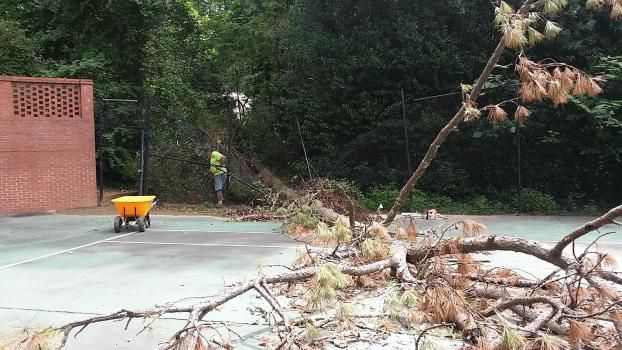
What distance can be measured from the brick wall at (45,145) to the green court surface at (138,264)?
1214 mm

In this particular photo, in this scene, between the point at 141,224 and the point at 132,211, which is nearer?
the point at 132,211

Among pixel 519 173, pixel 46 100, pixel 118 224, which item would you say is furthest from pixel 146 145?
pixel 519 173

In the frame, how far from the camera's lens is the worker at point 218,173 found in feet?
44.9

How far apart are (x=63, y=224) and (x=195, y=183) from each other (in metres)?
3.89

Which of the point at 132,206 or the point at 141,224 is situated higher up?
the point at 132,206

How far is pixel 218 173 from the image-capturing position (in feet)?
45.0

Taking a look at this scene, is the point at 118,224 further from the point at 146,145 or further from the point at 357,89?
the point at 357,89

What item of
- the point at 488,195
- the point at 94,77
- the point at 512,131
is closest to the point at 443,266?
the point at 512,131

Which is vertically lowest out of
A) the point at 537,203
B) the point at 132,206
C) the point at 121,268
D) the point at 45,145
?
the point at 121,268

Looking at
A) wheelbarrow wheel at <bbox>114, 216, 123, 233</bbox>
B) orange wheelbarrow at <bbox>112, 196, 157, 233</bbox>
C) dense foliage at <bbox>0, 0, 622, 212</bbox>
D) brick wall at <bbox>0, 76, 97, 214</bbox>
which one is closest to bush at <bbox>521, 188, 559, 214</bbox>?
dense foliage at <bbox>0, 0, 622, 212</bbox>

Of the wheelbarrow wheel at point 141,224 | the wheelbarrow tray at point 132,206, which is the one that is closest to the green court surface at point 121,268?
the wheelbarrow wheel at point 141,224

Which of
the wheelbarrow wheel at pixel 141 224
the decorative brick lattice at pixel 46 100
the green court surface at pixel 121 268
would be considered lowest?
the green court surface at pixel 121 268

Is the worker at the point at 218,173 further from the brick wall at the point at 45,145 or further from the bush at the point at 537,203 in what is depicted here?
the bush at the point at 537,203

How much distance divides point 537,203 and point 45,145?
1167 cm
